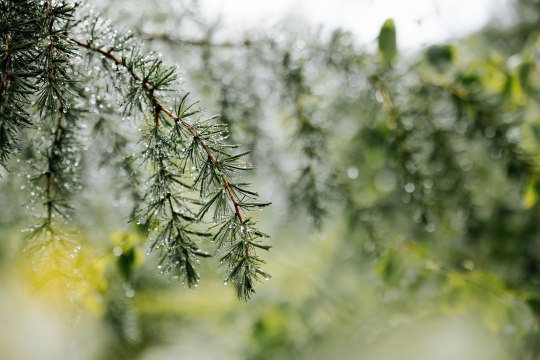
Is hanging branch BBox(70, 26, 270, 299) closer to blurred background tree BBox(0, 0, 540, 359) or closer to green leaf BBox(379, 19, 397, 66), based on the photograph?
blurred background tree BBox(0, 0, 540, 359)

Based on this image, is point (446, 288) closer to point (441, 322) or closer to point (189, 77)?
point (189, 77)

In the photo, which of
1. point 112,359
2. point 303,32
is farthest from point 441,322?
point 112,359

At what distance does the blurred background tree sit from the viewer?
1.96ft

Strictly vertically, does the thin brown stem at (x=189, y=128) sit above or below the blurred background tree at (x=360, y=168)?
below

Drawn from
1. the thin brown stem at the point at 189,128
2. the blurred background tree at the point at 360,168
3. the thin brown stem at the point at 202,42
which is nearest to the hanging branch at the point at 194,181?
the thin brown stem at the point at 189,128

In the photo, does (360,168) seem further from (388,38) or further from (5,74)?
(5,74)

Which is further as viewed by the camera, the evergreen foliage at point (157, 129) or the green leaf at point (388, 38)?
the green leaf at point (388, 38)

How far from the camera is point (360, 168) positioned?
0.84 m

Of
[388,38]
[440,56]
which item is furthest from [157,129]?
[440,56]

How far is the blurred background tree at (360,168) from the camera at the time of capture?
0.60 metres

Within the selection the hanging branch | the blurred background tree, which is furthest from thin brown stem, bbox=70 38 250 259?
the blurred background tree

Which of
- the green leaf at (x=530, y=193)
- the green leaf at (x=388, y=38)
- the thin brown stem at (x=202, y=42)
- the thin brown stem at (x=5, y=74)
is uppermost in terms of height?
the thin brown stem at (x=202, y=42)

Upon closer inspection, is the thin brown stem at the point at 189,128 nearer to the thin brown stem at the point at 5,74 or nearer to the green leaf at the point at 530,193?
the thin brown stem at the point at 5,74

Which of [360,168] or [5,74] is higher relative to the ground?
[360,168]
